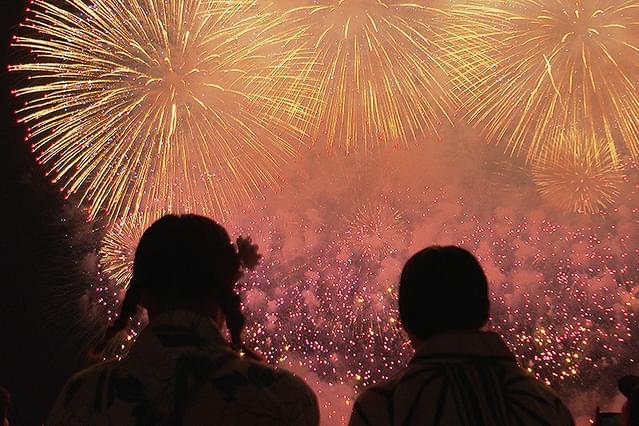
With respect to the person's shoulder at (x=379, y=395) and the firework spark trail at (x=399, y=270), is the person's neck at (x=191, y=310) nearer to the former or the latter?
the person's shoulder at (x=379, y=395)

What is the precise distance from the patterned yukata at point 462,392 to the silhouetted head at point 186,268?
379 mm

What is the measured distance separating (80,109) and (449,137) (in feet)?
14.4

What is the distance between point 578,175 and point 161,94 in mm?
4975

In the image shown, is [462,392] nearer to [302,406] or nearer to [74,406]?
[302,406]

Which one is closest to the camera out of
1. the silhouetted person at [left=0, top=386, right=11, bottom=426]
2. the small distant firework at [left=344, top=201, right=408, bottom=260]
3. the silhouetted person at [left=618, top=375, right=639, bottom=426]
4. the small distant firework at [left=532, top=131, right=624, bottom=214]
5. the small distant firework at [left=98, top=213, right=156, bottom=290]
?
the silhouetted person at [left=618, top=375, right=639, bottom=426]

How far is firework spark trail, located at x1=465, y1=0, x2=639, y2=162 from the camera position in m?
7.27

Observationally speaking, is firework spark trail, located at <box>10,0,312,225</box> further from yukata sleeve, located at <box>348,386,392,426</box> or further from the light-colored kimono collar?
yukata sleeve, located at <box>348,386,392,426</box>

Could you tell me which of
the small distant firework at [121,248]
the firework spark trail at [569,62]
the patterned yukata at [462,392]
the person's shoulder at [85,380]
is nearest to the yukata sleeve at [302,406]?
the patterned yukata at [462,392]

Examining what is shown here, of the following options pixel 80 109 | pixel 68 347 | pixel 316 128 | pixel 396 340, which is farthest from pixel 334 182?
pixel 68 347

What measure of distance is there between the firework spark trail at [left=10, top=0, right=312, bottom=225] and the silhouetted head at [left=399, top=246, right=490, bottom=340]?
5582mm

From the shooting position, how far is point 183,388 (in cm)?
157

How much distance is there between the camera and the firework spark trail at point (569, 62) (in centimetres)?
727

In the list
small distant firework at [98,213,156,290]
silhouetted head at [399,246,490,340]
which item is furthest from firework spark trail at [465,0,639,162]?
silhouetted head at [399,246,490,340]

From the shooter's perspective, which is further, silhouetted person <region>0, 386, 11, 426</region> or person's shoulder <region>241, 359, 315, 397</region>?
silhouetted person <region>0, 386, 11, 426</region>
